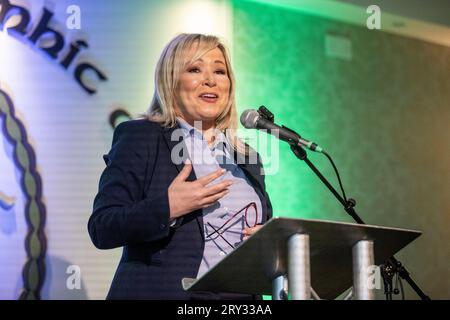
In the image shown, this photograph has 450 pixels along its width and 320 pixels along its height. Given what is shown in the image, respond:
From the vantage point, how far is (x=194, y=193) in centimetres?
157

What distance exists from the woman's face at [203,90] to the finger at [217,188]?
1.64ft

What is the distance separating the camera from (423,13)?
3.99 meters

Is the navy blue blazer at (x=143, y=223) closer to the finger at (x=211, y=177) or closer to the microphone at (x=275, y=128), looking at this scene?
the finger at (x=211, y=177)

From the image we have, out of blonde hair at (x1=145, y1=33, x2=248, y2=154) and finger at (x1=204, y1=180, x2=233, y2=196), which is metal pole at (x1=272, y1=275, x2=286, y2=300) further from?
blonde hair at (x1=145, y1=33, x2=248, y2=154)

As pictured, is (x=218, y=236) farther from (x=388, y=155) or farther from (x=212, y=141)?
(x=388, y=155)

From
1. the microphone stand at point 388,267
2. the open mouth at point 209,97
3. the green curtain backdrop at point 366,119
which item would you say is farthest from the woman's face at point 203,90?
the green curtain backdrop at point 366,119

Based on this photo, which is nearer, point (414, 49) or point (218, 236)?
point (218, 236)

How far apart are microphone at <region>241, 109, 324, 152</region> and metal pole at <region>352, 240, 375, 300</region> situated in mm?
440

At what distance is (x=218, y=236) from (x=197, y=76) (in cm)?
50

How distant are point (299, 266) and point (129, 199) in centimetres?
61

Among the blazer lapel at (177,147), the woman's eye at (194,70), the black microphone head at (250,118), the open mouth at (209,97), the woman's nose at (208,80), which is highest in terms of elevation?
the woman's eye at (194,70)

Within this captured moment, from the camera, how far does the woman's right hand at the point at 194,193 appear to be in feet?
5.11

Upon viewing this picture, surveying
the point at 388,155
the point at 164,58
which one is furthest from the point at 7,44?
the point at 388,155

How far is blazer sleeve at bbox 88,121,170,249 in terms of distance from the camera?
5.43 feet
